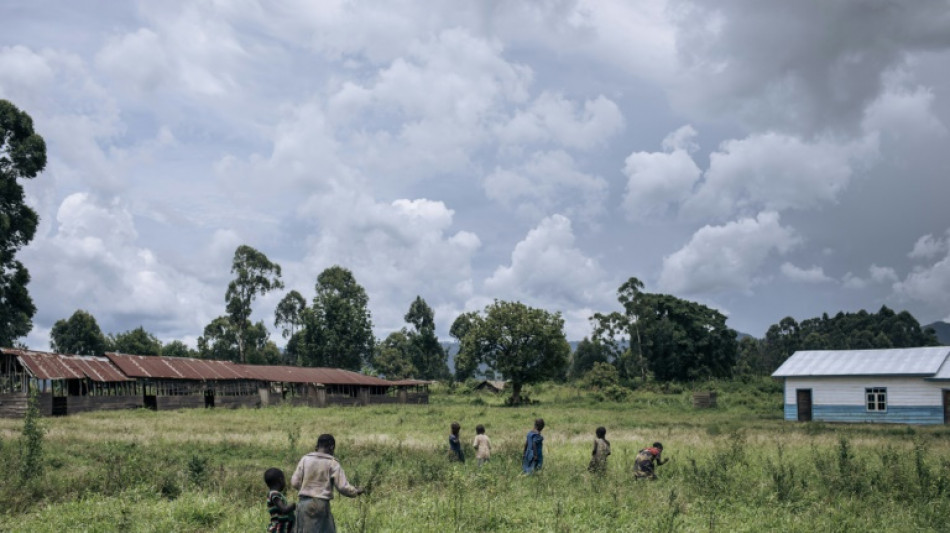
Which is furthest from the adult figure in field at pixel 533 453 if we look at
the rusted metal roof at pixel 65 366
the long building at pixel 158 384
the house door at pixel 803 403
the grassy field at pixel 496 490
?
the rusted metal roof at pixel 65 366

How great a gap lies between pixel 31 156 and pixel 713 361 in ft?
228

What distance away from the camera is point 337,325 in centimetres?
8488

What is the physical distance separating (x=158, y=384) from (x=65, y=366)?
6.85 meters

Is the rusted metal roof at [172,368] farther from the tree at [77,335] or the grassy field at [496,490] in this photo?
the tree at [77,335]

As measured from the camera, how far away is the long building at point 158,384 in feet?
140

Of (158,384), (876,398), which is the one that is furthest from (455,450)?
(158,384)

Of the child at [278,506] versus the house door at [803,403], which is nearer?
the child at [278,506]

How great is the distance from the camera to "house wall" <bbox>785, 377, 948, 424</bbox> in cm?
3838

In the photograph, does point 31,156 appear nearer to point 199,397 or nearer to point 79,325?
point 199,397

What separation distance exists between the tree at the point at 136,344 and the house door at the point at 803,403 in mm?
80613

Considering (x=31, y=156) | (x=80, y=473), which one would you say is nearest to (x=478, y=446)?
(x=80, y=473)

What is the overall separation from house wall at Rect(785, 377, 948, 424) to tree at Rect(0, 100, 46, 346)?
165 ft

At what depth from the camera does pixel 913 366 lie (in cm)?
3956

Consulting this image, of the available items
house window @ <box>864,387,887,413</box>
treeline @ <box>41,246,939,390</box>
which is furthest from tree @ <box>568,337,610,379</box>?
house window @ <box>864,387,887,413</box>
